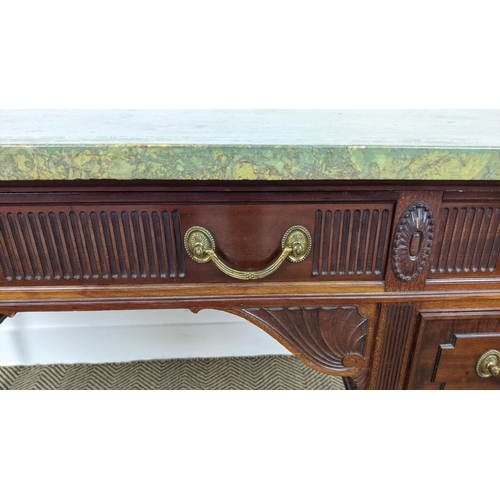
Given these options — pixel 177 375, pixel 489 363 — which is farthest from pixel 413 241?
pixel 177 375

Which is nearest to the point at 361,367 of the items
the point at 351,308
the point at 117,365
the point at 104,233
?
the point at 351,308

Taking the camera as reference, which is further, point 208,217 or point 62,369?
point 62,369

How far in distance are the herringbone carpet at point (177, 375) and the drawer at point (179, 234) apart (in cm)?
54

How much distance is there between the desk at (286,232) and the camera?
378 mm

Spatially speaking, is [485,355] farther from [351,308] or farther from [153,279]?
[153,279]

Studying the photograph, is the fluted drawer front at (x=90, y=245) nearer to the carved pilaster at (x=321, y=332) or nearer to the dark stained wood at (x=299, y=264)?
the dark stained wood at (x=299, y=264)

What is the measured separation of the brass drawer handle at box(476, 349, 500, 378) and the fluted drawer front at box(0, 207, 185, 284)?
37 centimetres

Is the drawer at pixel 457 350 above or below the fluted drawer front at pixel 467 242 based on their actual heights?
below

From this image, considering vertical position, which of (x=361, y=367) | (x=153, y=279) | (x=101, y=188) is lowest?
(x=361, y=367)

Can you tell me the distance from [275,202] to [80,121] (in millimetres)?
287

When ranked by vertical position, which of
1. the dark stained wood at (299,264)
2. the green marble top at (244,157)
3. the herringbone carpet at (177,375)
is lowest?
the herringbone carpet at (177,375)

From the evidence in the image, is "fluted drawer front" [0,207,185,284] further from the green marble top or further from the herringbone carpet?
the herringbone carpet

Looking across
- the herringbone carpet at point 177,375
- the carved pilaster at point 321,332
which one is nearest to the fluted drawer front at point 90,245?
the carved pilaster at point 321,332

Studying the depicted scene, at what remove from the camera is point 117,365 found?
38.6 inches
